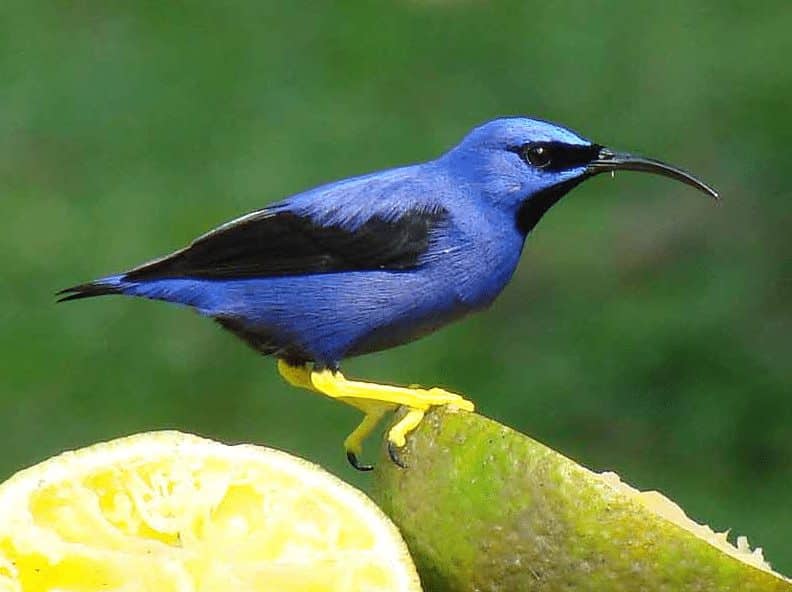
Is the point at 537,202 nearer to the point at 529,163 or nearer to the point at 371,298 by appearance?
the point at 529,163

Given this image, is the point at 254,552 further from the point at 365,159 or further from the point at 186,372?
the point at 365,159

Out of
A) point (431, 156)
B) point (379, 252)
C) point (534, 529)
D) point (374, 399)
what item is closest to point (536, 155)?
point (379, 252)

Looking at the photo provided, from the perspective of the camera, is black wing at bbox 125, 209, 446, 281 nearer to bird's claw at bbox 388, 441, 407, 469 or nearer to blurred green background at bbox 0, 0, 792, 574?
bird's claw at bbox 388, 441, 407, 469

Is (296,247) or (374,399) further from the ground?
(296,247)

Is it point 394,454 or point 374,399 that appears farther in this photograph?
point 374,399

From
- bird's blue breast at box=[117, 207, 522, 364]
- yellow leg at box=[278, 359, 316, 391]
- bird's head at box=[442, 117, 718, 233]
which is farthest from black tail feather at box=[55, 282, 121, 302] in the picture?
bird's head at box=[442, 117, 718, 233]

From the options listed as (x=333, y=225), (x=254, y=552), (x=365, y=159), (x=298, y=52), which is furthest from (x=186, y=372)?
(x=254, y=552)

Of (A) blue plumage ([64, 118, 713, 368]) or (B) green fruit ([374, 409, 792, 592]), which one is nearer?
(B) green fruit ([374, 409, 792, 592])
